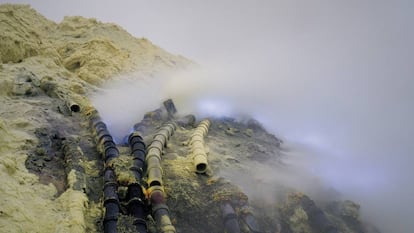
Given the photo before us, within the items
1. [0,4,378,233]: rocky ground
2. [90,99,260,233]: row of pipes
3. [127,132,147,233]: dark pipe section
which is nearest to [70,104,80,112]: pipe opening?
[0,4,378,233]: rocky ground

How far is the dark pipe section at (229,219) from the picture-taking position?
8.16m

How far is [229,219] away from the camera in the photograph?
27.5 feet

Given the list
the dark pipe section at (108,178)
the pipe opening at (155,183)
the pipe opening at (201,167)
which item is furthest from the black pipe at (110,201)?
the pipe opening at (201,167)

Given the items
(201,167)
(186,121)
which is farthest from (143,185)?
(186,121)

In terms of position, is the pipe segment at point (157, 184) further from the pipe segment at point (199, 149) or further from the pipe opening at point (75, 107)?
the pipe opening at point (75, 107)

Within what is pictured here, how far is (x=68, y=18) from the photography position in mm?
21109

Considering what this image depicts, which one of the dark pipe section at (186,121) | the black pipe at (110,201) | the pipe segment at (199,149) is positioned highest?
the dark pipe section at (186,121)

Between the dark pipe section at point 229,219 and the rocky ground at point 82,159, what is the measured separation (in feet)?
0.62

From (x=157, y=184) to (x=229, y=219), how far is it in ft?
6.36

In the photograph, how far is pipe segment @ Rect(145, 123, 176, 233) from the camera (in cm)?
721

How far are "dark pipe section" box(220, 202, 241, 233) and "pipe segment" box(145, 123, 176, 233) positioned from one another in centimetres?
158

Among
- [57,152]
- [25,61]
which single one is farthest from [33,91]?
[57,152]

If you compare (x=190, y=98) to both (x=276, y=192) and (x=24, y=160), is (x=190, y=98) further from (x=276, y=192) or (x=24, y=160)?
(x=24, y=160)

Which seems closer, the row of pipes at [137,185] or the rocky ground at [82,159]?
the rocky ground at [82,159]
